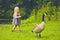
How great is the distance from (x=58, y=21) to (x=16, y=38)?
2779 millimetres

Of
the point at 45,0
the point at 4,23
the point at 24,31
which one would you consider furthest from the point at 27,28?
the point at 45,0

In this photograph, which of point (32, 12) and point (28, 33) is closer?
point (28, 33)

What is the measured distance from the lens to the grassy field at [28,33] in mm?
6900

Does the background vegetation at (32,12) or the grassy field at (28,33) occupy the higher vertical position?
the background vegetation at (32,12)

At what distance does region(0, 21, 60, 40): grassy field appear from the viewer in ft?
22.6

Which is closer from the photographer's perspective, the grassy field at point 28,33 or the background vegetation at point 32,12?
the grassy field at point 28,33

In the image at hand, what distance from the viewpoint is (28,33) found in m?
7.40

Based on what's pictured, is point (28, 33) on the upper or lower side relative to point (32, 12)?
lower

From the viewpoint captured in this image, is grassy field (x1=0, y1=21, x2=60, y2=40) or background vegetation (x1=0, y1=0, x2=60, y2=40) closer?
grassy field (x1=0, y1=21, x2=60, y2=40)

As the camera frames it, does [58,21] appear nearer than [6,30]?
No

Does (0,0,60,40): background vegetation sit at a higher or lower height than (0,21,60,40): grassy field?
higher

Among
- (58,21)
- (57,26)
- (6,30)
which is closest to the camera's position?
(6,30)

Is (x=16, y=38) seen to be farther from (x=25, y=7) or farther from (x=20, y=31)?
(x=25, y=7)

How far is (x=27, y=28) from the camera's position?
819 centimetres
